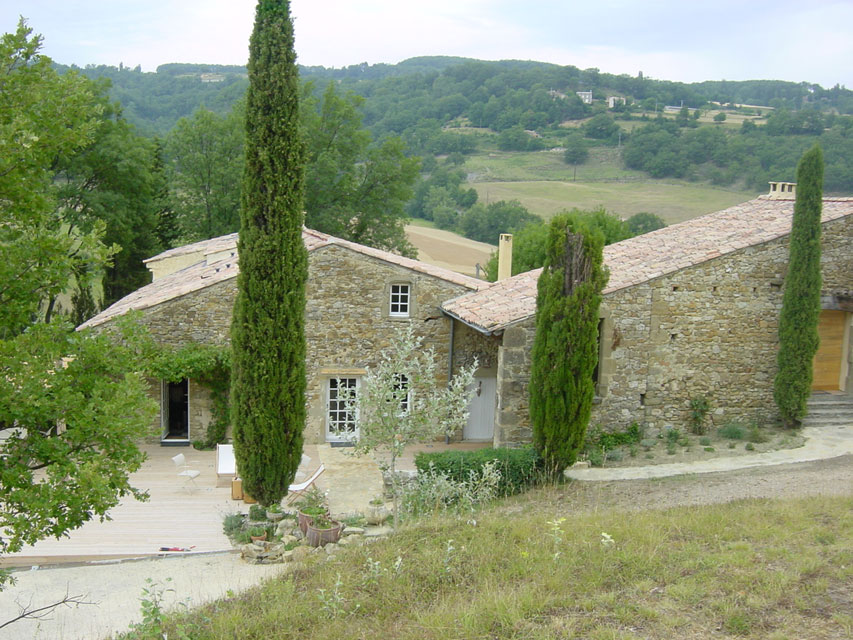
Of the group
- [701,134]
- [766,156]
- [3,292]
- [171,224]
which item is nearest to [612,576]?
[3,292]

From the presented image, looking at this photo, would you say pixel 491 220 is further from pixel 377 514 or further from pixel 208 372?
pixel 377 514

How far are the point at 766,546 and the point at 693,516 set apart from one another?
1.43 metres

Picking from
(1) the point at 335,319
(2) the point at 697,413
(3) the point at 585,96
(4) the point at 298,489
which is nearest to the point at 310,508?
(4) the point at 298,489

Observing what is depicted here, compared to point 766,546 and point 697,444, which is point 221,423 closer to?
point 697,444

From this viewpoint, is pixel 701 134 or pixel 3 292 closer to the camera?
pixel 3 292

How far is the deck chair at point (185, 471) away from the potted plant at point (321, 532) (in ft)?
14.6

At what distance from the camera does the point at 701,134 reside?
67.0m

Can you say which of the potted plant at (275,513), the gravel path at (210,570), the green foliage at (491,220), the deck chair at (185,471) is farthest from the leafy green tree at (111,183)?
the green foliage at (491,220)

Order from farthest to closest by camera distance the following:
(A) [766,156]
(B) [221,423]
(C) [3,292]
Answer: (A) [766,156] < (B) [221,423] < (C) [3,292]

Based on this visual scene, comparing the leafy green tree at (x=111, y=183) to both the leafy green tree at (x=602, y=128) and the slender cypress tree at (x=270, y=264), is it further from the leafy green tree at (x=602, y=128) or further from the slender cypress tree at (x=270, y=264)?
the leafy green tree at (x=602, y=128)

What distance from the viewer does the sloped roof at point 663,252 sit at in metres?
16.0

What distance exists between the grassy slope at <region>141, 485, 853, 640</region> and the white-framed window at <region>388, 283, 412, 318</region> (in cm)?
834

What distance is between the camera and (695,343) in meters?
16.6

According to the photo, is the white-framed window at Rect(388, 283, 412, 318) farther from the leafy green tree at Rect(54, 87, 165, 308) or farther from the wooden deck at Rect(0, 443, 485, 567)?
the leafy green tree at Rect(54, 87, 165, 308)
